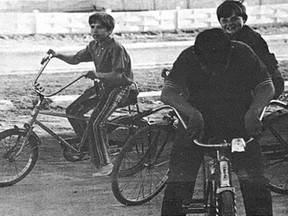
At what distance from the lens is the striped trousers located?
153 inches

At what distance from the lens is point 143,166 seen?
3898 mm

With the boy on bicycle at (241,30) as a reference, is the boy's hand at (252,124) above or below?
below

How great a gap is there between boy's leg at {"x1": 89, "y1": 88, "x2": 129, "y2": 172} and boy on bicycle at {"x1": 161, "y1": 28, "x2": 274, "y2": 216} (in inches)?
27.6

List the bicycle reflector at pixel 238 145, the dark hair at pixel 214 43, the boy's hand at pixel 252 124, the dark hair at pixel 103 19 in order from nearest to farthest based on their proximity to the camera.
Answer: the bicycle reflector at pixel 238 145 < the boy's hand at pixel 252 124 < the dark hair at pixel 214 43 < the dark hair at pixel 103 19

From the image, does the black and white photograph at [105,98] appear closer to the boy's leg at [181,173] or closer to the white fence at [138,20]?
the white fence at [138,20]

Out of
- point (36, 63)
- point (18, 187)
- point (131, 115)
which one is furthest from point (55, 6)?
point (18, 187)

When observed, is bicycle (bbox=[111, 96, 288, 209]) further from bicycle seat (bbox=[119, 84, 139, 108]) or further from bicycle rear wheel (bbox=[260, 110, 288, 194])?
bicycle seat (bbox=[119, 84, 139, 108])

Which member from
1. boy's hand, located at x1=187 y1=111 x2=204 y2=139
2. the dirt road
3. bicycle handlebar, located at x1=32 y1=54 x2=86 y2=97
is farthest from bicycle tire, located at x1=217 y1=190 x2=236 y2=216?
bicycle handlebar, located at x1=32 y1=54 x2=86 y2=97

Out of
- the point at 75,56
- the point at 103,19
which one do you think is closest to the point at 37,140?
the point at 75,56

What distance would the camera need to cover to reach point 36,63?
384 cm

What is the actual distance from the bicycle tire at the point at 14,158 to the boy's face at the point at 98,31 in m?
0.67

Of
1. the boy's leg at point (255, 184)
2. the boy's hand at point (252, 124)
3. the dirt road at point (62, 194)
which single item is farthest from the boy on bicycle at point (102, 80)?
the boy's hand at point (252, 124)

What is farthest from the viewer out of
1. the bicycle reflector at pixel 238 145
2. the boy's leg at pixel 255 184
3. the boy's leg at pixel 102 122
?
the boy's leg at pixel 102 122

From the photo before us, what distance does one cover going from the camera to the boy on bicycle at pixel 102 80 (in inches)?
150
